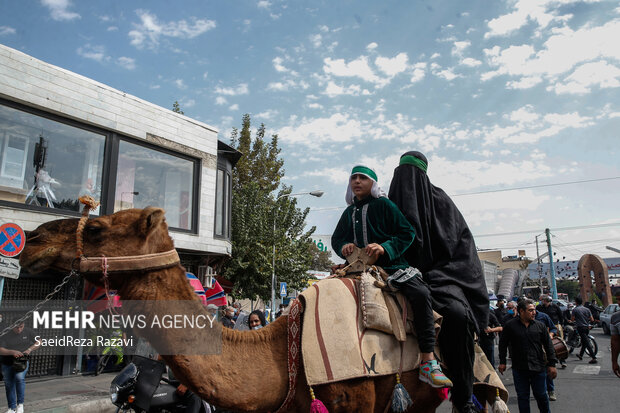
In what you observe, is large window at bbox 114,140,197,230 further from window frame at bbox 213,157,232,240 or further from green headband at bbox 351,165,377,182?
green headband at bbox 351,165,377,182

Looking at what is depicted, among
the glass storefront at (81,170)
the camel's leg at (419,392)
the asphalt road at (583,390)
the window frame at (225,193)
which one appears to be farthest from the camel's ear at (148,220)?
the window frame at (225,193)

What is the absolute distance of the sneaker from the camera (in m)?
2.96

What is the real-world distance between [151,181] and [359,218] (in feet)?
43.1

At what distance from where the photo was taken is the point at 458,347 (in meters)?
3.47

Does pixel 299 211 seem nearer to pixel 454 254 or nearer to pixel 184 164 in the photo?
pixel 184 164

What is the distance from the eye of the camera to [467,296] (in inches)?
148

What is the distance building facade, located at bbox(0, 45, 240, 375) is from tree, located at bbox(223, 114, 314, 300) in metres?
7.04

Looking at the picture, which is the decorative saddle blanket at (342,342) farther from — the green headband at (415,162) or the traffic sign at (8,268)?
the traffic sign at (8,268)

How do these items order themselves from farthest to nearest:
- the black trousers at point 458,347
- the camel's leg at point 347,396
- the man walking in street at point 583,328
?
the man walking in street at point 583,328 < the black trousers at point 458,347 < the camel's leg at point 347,396

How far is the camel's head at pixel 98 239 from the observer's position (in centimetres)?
248

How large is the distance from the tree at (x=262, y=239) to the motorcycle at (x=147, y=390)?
1709 cm

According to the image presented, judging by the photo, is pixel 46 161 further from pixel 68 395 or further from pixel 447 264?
pixel 447 264

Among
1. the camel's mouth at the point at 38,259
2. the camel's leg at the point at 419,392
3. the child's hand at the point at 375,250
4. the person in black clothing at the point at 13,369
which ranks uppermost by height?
the child's hand at the point at 375,250

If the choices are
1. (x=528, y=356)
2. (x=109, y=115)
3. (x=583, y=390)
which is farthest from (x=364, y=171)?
(x=109, y=115)
